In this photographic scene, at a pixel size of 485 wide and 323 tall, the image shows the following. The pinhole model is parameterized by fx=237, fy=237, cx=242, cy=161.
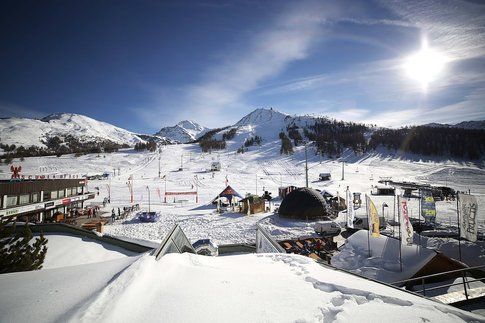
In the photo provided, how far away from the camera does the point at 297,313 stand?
3.36 meters

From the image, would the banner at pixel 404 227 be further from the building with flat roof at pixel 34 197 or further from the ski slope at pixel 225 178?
the building with flat roof at pixel 34 197

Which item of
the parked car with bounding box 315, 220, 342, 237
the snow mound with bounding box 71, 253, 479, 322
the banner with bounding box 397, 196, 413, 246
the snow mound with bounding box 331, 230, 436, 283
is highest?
the snow mound with bounding box 71, 253, 479, 322

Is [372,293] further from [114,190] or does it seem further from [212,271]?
[114,190]

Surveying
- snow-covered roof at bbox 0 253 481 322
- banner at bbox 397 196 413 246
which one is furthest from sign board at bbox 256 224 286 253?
banner at bbox 397 196 413 246

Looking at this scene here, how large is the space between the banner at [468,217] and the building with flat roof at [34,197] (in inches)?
1021

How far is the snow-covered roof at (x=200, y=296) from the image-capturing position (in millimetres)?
3137

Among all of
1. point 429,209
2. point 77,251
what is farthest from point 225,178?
point 77,251

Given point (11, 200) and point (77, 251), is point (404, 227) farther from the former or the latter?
point (11, 200)

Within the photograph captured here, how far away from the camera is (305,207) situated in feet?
80.9

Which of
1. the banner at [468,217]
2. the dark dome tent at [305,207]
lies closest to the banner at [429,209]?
the dark dome tent at [305,207]

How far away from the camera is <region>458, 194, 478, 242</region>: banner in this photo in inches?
443

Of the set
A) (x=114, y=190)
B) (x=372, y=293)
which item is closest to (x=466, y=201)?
(x=372, y=293)

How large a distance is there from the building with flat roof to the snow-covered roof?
54.1ft

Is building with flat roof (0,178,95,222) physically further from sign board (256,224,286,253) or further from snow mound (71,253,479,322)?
snow mound (71,253,479,322)
